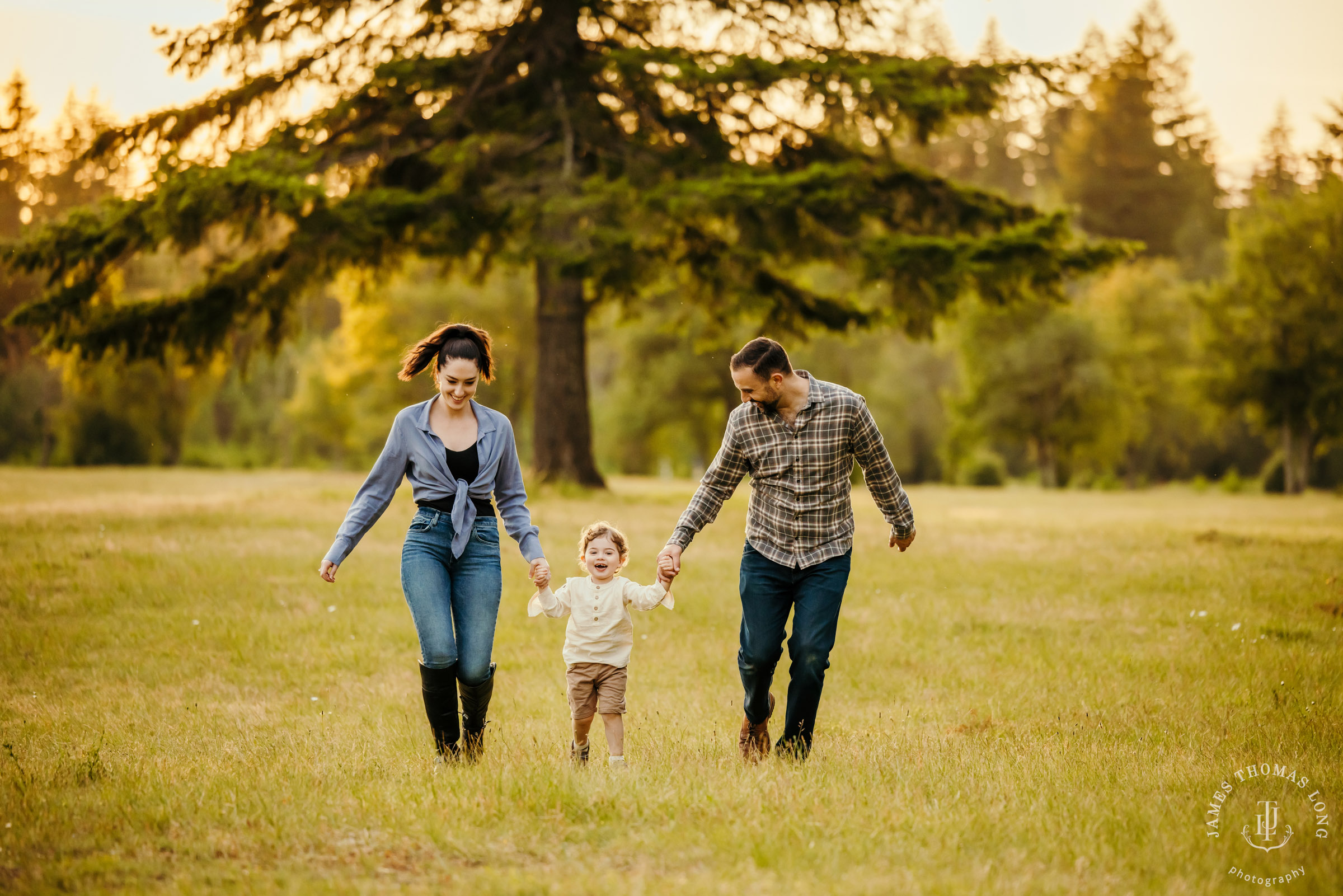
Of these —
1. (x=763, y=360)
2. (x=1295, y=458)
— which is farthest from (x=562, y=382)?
(x=1295, y=458)

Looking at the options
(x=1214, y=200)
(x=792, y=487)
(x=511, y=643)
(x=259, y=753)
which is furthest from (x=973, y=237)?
(x=1214, y=200)

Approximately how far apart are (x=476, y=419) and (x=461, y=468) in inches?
12.7

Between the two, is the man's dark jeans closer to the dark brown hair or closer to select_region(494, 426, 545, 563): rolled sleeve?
select_region(494, 426, 545, 563): rolled sleeve

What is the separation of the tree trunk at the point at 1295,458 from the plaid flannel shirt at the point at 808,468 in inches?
1569

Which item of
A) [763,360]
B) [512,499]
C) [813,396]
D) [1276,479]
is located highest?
[763,360]

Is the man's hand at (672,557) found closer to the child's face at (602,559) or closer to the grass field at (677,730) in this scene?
the child's face at (602,559)

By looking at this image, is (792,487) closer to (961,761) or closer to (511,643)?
(961,761)

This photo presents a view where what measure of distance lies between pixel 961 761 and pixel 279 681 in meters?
5.30

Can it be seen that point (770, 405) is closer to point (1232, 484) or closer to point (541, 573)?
point (541, 573)

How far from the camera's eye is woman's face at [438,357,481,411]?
18.1 feet

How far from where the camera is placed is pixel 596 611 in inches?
219

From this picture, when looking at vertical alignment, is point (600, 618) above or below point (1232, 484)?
above

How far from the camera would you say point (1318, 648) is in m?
9.20

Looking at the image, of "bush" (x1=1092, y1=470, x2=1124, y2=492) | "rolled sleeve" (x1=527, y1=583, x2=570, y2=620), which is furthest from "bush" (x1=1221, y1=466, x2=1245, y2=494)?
"rolled sleeve" (x1=527, y1=583, x2=570, y2=620)
